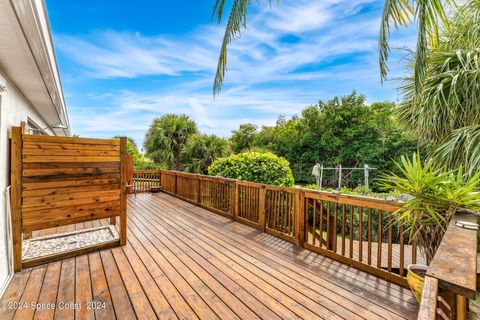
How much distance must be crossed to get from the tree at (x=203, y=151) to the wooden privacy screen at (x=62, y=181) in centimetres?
625

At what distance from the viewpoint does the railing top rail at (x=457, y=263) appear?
0.83 m

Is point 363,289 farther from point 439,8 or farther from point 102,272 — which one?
point 439,8

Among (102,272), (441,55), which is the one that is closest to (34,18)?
(102,272)

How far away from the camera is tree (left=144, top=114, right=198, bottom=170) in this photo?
10367mm

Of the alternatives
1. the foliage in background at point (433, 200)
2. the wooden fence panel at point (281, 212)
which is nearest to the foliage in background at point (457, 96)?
the foliage in background at point (433, 200)

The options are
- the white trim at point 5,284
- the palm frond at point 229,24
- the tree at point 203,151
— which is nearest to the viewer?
the white trim at point 5,284

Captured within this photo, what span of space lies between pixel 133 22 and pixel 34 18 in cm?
591

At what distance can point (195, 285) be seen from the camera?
2.29 m

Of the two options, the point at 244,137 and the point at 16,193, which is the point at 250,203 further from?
the point at 244,137

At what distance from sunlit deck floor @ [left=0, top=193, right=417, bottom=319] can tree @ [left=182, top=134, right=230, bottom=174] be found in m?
6.32

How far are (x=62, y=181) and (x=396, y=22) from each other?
4.91 m

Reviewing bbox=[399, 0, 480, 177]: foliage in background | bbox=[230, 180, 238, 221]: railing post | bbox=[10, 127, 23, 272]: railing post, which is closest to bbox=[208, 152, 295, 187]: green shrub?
bbox=[230, 180, 238, 221]: railing post

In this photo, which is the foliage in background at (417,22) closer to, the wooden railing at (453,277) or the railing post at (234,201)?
the wooden railing at (453,277)

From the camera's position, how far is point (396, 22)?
2799 mm
